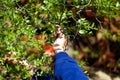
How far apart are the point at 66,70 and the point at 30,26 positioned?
960 millimetres

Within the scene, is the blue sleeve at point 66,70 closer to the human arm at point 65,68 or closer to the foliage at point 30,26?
the human arm at point 65,68

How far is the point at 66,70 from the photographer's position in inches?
94.3

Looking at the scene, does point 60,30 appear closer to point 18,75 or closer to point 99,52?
point 18,75

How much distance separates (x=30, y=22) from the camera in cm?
345

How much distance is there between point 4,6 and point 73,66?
1104mm

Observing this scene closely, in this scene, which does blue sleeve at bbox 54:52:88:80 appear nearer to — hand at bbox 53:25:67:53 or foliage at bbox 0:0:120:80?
hand at bbox 53:25:67:53

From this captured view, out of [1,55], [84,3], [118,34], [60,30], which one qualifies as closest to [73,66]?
[60,30]

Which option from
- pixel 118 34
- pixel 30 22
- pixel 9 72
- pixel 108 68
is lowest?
pixel 108 68

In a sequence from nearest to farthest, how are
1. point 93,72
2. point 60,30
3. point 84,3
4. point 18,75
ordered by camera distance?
point 60,30, point 84,3, point 18,75, point 93,72

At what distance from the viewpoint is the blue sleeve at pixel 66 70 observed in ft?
7.71

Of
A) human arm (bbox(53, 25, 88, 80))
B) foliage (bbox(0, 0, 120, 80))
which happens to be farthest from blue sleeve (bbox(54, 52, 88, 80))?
foliage (bbox(0, 0, 120, 80))

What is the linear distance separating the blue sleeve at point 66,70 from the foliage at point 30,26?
575mm

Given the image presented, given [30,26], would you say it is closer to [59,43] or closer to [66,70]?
[59,43]

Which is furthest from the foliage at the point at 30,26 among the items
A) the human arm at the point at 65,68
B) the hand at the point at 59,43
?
the human arm at the point at 65,68
